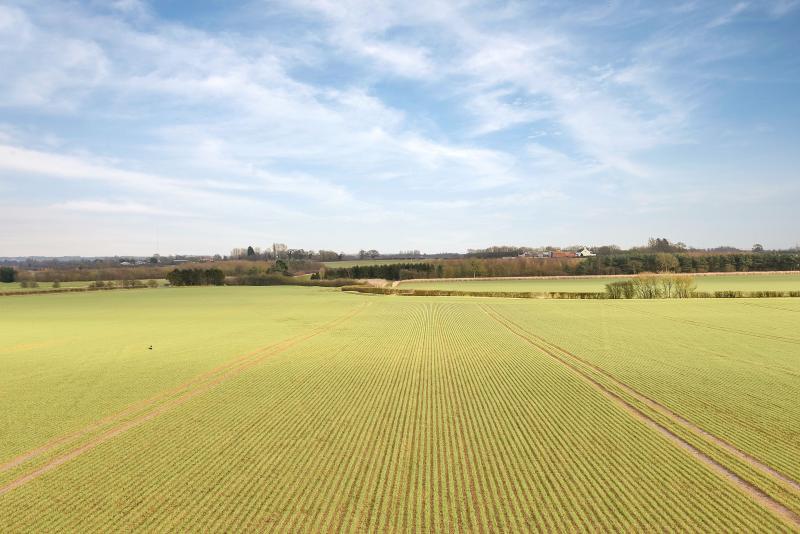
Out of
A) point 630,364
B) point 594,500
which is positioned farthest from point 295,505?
point 630,364

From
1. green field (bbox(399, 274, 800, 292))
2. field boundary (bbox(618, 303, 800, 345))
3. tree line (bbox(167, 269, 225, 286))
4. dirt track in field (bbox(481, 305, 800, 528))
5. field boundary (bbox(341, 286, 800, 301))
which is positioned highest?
tree line (bbox(167, 269, 225, 286))

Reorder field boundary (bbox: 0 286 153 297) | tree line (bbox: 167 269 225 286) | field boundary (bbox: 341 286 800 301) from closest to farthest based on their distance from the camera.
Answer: field boundary (bbox: 341 286 800 301) < field boundary (bbox: 0 286 153 297) < tree line (bbox: 167 269 225 286)

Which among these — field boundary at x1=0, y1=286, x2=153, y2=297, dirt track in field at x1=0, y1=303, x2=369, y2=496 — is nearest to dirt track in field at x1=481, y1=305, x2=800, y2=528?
dirt track in field at x1=0, y1=303, x2=369, y2=496

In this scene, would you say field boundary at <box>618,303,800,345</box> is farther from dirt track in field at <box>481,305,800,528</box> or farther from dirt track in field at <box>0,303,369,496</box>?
dirt track in field at <box>0,303,369,496</box>

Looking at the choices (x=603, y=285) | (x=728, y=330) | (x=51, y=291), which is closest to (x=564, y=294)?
(x=603, y=285)

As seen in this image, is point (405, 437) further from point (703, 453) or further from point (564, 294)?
point (564, 294)

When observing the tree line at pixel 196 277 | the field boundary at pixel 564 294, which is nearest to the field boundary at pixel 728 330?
the field boundary at pixel 564 294

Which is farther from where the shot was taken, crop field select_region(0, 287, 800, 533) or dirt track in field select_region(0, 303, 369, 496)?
dirt track in field select_region(0, 303, 369, 496)

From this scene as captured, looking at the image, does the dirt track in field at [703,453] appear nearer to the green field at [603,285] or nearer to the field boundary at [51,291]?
the green field at [603,285]

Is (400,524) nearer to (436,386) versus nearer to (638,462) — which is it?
(638,462)
